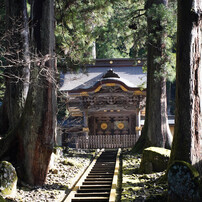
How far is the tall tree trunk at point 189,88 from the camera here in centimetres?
587

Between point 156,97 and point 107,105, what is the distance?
22.1 feet

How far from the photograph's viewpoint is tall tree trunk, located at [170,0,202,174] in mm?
5871

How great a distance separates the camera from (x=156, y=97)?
1169cm

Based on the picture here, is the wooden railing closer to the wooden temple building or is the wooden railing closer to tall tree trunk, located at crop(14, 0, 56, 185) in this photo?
the wooden temple building

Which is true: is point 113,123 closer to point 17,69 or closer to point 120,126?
point 120,126

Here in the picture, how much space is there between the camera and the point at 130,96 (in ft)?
57.5

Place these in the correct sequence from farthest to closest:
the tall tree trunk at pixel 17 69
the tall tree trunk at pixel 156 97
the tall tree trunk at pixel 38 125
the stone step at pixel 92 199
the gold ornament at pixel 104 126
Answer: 1. the gold ornament at pixel 104 126
2. the tall tree trunk at pixel 156 97
3. the tall tree trunk at pixel 17 69
4. the tall tree trunk at pixel 38 125
5. the stone step at pixel 92 199

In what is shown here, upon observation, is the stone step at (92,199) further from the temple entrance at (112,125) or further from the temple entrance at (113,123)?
the temple entrance at (112,125)

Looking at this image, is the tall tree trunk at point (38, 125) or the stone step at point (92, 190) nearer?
the stone step at point (92, 190)

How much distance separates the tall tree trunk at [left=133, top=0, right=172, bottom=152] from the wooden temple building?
2.34 metres

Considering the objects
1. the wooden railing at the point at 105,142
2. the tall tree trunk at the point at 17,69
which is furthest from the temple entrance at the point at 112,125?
the tall tree trunk at the point at 17,69

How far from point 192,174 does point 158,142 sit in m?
6.53

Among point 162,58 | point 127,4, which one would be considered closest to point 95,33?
point 162,58

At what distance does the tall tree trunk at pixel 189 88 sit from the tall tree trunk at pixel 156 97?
5.01 metres
